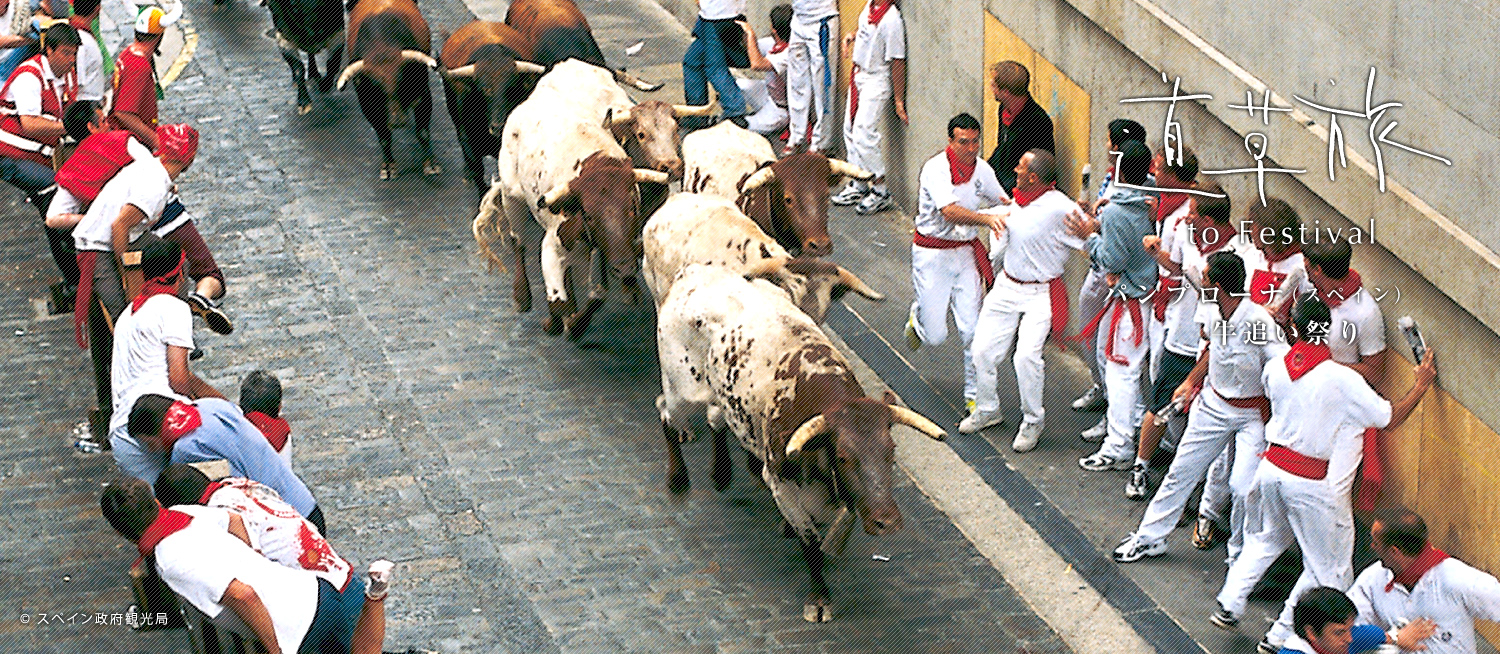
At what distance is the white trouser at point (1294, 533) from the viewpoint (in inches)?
390

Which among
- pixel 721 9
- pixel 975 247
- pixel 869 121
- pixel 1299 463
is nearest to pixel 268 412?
pixel 975 247

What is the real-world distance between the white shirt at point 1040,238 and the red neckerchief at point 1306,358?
7.68ft

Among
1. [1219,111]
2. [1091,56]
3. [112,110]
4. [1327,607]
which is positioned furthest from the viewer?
[112,110]

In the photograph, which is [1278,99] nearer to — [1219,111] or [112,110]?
[1219,111]

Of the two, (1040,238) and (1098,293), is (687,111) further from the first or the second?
(1098,293)

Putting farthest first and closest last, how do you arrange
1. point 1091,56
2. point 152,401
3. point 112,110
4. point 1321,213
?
1. point 112,110
2. point 1091,56
3. point 1321,213
4. point 152,401

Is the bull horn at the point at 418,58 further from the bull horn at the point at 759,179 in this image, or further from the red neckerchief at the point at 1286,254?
the red neckerchief at the point at 1286,254

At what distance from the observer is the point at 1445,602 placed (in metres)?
9.00

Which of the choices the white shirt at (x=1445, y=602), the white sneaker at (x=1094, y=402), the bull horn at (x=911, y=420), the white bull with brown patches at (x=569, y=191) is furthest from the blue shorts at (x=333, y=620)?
the white sneaker at (x=1094, y=402)

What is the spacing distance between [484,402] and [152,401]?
3.75 m

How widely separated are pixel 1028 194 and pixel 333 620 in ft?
16.6

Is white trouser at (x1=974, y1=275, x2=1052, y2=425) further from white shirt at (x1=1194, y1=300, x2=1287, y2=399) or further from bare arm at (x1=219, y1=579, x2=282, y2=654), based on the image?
bare arm at (x1=219, y1=579, x2=282, y2=654)

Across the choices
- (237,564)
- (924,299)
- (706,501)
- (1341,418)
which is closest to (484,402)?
(706,501)

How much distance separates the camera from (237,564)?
28.2 ft
